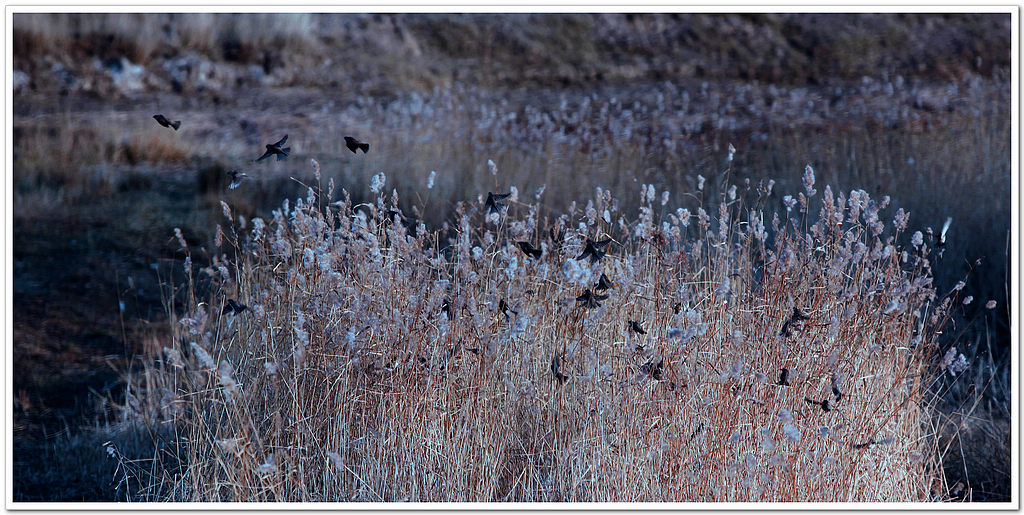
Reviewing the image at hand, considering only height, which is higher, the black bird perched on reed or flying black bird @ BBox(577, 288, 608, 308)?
flying black bird @ BBox(577, 288, 608, 308)

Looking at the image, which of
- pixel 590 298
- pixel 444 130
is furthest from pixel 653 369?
pixel 444 130

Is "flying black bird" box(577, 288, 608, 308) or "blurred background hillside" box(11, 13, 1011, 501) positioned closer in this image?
"flying black bird" box(577, 288, 608, 308)

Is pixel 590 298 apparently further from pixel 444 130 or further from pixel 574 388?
pixel 444 130

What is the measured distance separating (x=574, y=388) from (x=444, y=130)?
4.50ft

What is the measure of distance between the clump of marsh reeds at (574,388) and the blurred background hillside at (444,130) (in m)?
0.65

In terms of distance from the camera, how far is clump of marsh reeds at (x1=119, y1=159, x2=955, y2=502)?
6.84 feet

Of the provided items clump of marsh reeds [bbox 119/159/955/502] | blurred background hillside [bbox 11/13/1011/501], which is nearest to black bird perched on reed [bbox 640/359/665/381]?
clump of marsh reeds [bbox 119/159/955/502]

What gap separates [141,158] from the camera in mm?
3076

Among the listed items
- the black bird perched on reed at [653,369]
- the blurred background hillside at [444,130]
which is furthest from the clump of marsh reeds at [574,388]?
the blurred background hillside at [444,130]

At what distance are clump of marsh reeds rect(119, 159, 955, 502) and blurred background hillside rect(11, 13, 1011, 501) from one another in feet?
2.13

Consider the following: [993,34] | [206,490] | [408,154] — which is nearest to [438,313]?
[206,490]

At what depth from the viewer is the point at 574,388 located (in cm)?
219

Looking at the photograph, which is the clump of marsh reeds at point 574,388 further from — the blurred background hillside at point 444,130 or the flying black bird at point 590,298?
the blurred background hillside at point 444,130

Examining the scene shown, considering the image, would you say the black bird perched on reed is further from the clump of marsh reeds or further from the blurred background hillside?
the blurred background hillside
